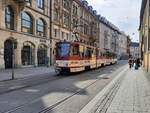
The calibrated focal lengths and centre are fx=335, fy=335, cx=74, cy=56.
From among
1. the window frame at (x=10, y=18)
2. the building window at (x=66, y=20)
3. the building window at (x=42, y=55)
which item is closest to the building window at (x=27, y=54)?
the building window at (x=42, y=55)

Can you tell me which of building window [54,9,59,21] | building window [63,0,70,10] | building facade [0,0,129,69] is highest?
building window [63,0,70,10]

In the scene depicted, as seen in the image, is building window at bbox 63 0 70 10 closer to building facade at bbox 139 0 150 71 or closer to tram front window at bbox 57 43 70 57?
building facade at bbox 139 0 150 71

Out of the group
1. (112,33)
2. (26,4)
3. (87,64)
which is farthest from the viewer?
(112,33)

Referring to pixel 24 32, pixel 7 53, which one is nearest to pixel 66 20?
pixel 24 32

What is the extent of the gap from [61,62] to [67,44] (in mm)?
1711

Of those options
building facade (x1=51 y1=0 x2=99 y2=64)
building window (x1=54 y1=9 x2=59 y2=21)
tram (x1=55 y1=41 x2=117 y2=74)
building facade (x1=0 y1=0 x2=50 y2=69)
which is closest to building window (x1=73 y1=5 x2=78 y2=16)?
building facade (x1=51 y1=0 x2=99 y2=64)

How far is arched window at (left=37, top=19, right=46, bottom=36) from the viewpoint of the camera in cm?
4866

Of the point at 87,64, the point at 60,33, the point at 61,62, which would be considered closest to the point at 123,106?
the point at 61,62

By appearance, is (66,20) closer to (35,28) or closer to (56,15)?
(56,15)

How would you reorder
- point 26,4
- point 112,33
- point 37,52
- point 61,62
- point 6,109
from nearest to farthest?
point 6,109 → point 61,62 → point 26,4 → point 37,52 → point 112,33

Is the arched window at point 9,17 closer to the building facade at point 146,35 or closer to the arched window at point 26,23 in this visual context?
the arched window at point 26,23

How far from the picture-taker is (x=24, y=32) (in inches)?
1708

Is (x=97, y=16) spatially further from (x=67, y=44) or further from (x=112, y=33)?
(x=67, y=44)

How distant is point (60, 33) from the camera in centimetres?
5884
